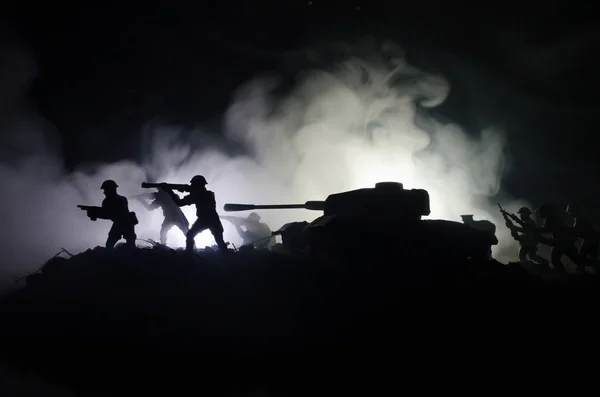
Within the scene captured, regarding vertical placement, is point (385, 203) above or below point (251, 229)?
below

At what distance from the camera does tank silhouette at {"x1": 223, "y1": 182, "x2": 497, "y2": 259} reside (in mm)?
9039

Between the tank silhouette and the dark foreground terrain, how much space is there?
0.31m

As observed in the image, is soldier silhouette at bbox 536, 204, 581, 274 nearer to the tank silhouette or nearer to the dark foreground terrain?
the dark foreground terrain

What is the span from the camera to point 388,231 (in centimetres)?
909

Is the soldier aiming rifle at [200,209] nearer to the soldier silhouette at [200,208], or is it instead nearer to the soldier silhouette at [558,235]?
the soldier silhouette at [200,208]

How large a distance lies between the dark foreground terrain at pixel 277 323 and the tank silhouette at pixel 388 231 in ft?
1.01

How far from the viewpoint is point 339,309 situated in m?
8.03

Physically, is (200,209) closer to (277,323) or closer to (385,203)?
(277,323)

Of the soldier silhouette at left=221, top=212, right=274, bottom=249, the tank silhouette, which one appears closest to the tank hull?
the tank silhouette

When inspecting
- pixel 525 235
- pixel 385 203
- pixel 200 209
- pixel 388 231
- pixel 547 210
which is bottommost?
pixel 388 231

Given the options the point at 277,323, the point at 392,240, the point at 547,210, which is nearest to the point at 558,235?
the point at 547,210

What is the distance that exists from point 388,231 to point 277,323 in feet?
10.4

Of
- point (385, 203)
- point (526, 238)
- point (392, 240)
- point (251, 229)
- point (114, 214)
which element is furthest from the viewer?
point (251, 229)

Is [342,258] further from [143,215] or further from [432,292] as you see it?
[143,215]
